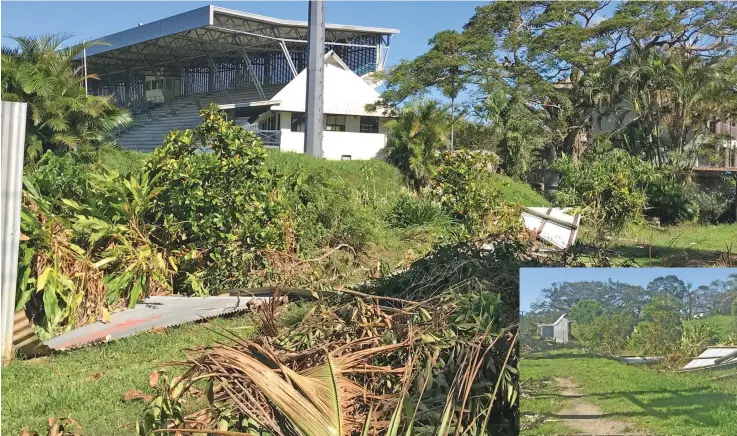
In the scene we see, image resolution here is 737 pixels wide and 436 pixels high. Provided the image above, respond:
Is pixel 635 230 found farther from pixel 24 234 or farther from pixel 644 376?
pixel 644 376

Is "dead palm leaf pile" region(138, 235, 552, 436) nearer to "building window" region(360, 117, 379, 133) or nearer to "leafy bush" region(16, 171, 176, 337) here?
"leafy bush" region(16, 171, 176, 337)

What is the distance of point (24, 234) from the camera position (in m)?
6.39

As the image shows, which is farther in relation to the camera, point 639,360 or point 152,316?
point 152,316

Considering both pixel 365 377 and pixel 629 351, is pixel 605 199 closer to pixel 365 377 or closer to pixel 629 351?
pixel 365 377

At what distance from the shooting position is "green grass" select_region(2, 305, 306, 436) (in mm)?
4293

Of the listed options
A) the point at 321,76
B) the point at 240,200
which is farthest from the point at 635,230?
the point at 240,200

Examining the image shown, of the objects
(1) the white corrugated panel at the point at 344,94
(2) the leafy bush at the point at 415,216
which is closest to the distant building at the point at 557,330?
(2) the leafy bush at the point at 415,216

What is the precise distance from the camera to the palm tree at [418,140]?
956 inches

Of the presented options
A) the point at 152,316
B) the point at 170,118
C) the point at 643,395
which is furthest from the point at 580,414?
the point at 170,118

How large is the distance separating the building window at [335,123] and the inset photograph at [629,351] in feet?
119

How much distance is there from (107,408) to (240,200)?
4.73m

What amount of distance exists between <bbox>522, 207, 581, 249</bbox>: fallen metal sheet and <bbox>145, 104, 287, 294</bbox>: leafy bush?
668cm

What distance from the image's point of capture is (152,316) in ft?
23.6

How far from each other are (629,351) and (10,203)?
4.98 m
